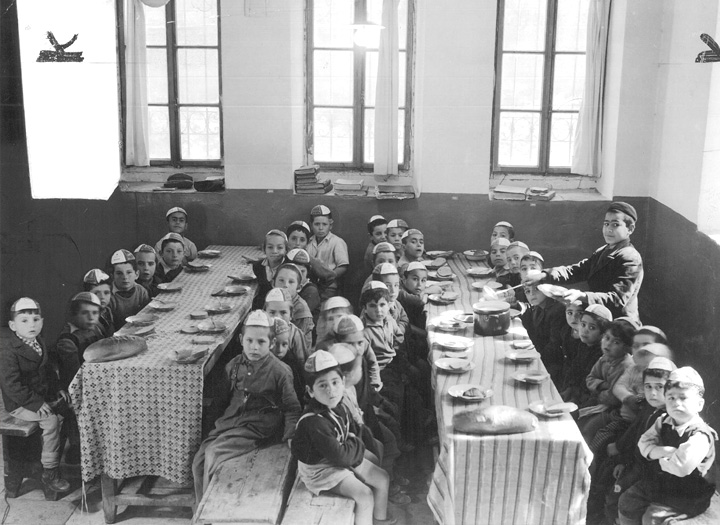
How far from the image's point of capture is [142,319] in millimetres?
6902

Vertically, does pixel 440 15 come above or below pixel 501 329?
above

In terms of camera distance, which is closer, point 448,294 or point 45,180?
point 448,294

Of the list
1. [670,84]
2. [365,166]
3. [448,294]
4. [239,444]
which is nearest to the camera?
[239,444]

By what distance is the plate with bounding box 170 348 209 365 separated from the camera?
19.1ft

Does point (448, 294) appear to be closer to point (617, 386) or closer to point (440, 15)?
point (617, 386)

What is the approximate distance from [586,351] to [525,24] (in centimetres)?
465

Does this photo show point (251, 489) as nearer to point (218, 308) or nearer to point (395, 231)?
point (218, 308)

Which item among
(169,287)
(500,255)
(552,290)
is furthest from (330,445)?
(500,255)

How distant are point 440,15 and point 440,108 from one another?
100 centimetres

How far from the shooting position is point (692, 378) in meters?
4.50

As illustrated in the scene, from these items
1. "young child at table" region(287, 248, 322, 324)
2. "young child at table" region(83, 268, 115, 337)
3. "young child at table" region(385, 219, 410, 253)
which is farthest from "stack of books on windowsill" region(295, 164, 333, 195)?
"young child at table" region(83, 268, 115, 337)

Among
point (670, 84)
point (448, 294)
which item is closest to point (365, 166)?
point (448, 294)

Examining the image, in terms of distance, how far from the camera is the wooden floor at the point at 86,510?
579cm

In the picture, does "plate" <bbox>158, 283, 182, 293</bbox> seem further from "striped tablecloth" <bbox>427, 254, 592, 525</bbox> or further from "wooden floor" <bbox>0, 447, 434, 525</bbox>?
"striped tablecloth" <bbox>427, 254, 592, 525</bbox>
